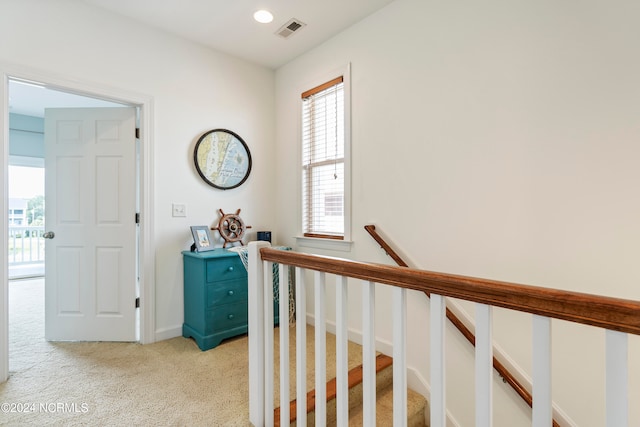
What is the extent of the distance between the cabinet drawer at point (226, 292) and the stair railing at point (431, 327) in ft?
3.46

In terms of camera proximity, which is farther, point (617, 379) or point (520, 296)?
point (520, 296)

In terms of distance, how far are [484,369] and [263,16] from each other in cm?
273

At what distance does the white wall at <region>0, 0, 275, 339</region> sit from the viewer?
2.21m

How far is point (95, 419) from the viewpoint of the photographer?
1694mm

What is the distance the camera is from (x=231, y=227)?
3.05 metres

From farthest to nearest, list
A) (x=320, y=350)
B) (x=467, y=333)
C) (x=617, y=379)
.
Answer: (x=467, y=333)
(x=320, y=350)
(x=617, y=379)

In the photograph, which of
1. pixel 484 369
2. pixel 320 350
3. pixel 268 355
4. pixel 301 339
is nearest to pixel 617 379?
pixel 484 369

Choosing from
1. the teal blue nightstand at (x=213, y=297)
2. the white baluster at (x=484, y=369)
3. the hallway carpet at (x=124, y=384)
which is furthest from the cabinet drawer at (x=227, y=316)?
the white baluster at (x=484, y=369)

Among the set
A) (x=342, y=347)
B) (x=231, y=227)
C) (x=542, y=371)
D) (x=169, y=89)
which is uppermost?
(x=169, y=89)

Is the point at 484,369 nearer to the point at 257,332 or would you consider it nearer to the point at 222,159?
the point at 257,332

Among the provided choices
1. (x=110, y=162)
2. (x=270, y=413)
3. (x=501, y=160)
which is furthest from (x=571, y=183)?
(x=110, y=162)

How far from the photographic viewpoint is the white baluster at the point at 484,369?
0.85 meters

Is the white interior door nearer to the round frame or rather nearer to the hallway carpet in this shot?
the hallway carpet

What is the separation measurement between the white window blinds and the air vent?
50cm
